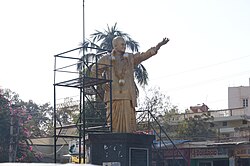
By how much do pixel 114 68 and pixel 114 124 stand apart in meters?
1.69

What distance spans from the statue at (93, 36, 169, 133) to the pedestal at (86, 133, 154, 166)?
0.60 meters

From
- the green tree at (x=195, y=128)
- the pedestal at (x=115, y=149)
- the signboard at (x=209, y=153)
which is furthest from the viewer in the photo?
the green tree at (x=195, y=128)

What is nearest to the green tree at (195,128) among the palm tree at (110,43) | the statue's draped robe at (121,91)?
the palm tree at (110,43)

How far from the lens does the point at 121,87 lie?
17781 millimetres

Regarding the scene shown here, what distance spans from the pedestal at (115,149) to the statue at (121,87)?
0.60m

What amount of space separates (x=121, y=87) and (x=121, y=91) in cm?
12

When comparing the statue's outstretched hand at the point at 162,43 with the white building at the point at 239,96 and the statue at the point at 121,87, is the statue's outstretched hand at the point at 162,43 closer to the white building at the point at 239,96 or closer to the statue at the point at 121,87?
the statue at the point at 121,87

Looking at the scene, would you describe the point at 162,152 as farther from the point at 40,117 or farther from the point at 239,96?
the point at 40,117

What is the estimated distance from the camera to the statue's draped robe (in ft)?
57.8

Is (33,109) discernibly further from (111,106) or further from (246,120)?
(111,106)

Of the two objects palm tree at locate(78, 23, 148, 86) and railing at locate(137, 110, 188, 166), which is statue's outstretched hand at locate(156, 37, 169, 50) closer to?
railing at locate(137, 110, 188, 166)

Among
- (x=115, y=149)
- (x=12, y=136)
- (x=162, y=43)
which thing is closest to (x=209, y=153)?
(x=162, y=43)

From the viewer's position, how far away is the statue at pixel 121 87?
57.9 feet

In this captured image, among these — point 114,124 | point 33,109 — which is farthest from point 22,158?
point 33,109
